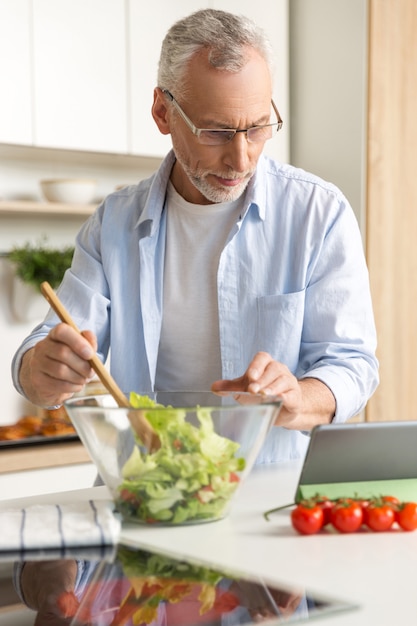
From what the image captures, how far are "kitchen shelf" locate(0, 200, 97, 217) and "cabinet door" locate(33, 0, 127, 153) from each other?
0.20 meters

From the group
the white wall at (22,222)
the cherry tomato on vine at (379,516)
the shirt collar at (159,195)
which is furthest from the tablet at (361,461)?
the white wall at (22,222)

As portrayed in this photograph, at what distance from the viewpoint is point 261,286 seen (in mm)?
1876

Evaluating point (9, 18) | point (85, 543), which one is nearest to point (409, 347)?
point (9, 18)

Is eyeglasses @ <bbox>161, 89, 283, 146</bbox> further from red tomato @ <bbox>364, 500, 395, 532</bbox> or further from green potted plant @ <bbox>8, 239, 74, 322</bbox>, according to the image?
green potted plant @ <bbox>8, 239, 74, 322</bbox>

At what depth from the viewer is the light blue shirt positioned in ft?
5.83

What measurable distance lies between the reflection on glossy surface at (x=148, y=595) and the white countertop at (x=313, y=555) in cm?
3

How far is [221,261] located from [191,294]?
96 mm

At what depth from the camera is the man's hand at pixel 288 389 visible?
133 cm

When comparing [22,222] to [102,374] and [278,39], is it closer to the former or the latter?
[278,39]

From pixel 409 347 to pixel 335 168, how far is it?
72cm

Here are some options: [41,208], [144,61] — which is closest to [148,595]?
[41,208]

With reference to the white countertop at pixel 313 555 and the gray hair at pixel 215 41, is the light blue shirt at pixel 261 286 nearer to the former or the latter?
the gray hair at pixel 215 41

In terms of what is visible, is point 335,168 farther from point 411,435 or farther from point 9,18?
point 411,435

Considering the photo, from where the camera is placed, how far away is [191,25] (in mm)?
1747
